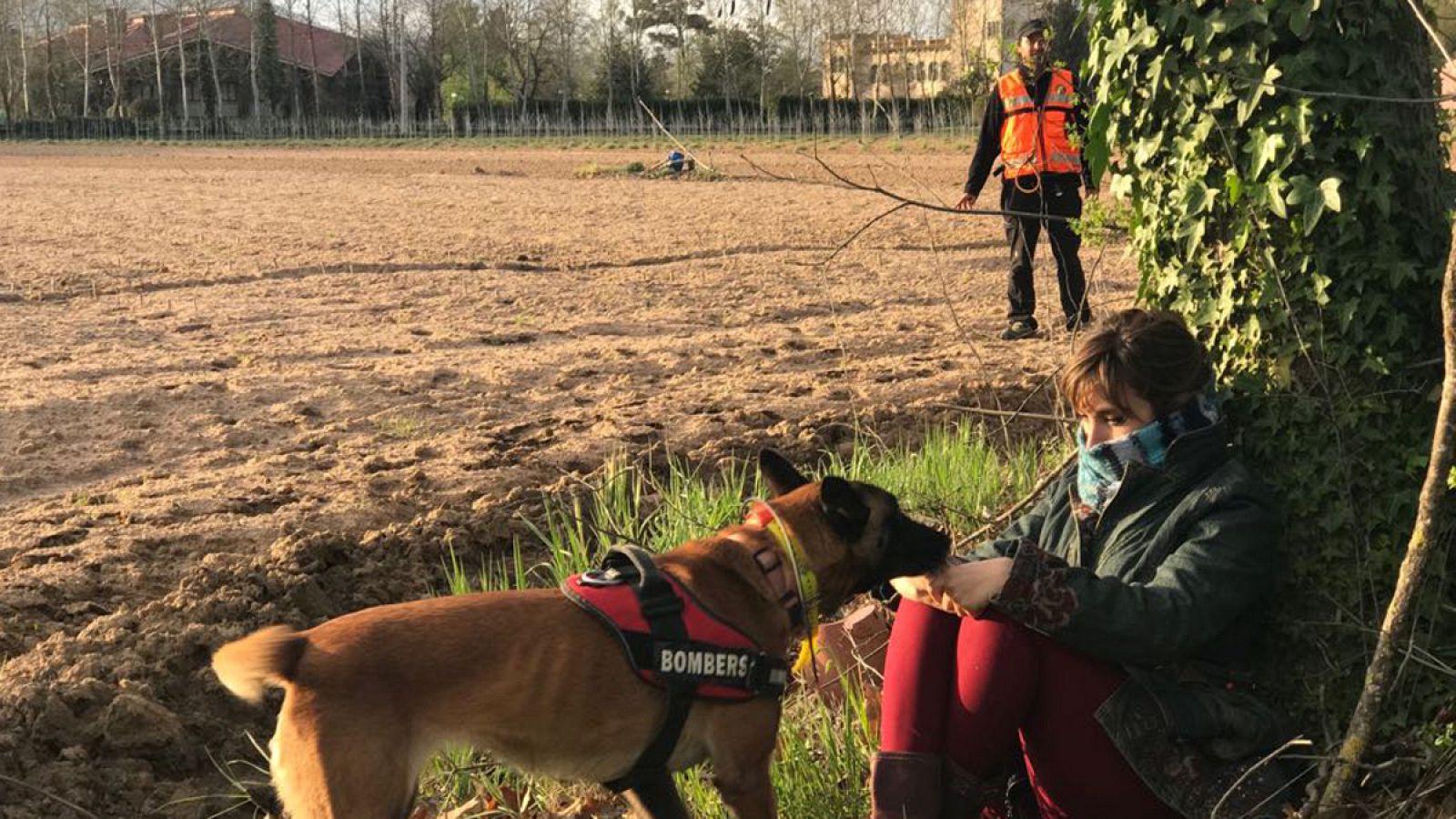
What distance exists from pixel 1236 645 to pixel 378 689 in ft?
6.82

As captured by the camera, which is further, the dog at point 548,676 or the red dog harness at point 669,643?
the red dog harness at point 669,643

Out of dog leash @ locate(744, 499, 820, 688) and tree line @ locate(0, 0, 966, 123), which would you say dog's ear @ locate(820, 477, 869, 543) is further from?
tree line @ locate(0, 0, 966, 123)

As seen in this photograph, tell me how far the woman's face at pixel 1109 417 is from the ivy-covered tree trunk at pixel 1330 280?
38 cm

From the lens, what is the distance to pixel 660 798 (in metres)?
3.59

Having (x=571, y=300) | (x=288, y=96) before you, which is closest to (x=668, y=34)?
(x=288, y=96)

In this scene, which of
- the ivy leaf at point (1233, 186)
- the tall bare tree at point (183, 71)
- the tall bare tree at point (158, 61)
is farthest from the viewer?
the tall bare tree at point (158, 61)

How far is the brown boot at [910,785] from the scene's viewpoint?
10.3 feet

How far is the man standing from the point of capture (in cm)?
922

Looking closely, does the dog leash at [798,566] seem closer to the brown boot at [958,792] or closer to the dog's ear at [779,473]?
the dog's ear at [779,473]

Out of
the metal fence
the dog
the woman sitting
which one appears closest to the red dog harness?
the dog

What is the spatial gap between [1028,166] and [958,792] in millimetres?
6645

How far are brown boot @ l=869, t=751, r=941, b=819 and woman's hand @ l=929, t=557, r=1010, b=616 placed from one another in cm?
37

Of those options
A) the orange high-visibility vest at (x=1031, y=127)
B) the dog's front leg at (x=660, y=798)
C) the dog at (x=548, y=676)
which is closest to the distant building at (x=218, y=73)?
the orange high-visibility vest at (x=1031, y=127)

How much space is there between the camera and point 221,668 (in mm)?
3066
